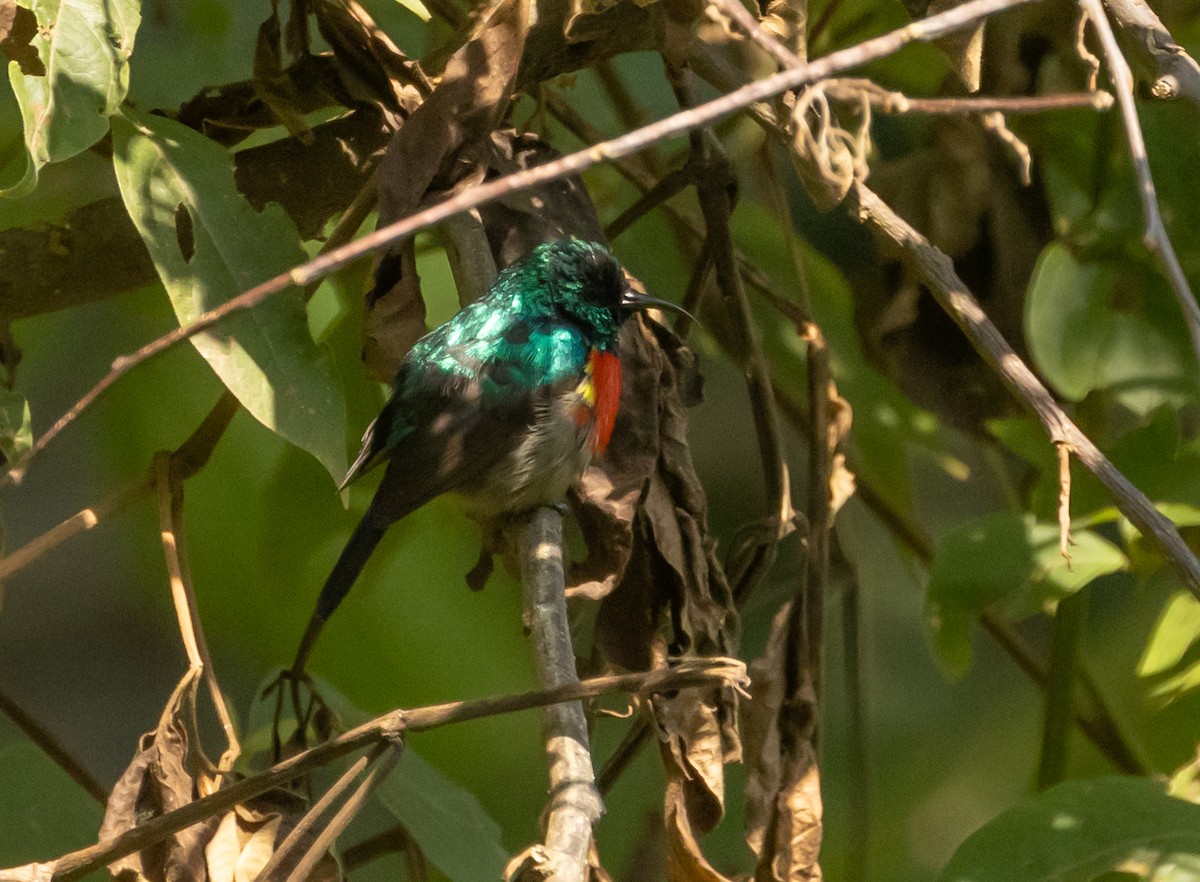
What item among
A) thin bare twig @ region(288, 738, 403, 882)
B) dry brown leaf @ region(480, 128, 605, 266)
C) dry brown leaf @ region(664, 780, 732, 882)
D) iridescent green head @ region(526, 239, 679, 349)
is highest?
dry brown leaf @ region(480, 128, 605, 266)

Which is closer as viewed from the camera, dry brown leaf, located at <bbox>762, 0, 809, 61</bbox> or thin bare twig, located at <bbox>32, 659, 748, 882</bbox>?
thin bare twig, located at <bbox>32, 659, 748, 882</bbox>

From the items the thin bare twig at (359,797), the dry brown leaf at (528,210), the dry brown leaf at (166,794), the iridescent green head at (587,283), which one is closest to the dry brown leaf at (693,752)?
the thin bare twig at (359,797)

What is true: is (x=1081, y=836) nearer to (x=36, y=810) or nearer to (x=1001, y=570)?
(x=1001, y=570)

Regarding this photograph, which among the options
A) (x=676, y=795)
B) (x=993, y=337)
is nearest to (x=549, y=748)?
(x=676, y=795)

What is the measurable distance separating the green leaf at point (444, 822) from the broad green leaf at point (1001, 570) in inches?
35.0

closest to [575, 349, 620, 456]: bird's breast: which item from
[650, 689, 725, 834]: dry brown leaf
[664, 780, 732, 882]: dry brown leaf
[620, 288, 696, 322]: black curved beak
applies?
[620, 288, 696, 322]: black curved beak

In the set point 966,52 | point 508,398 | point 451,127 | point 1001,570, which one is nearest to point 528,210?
point 451,127

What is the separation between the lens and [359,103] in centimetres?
237

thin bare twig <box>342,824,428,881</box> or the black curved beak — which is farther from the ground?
the black curved beak

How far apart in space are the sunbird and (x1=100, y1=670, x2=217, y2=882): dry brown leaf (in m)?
0.47

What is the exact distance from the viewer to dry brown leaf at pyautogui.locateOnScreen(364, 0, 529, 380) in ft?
6.97

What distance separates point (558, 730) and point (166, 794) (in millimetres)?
638

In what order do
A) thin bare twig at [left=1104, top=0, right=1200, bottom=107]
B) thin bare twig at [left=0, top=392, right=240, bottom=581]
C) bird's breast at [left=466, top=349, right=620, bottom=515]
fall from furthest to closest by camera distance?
bird's breast at [left=466, top=349, right=620, bottom=515]
thin bare twig at [left=0, top=392, right=240, bottom=581]
thin bare twig at [left=1104, top=0, right=1200, bottom=107]

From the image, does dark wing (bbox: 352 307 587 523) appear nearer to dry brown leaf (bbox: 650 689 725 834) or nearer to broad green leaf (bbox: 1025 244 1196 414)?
dry brown leaf (bbox: 650 689 725 834)
